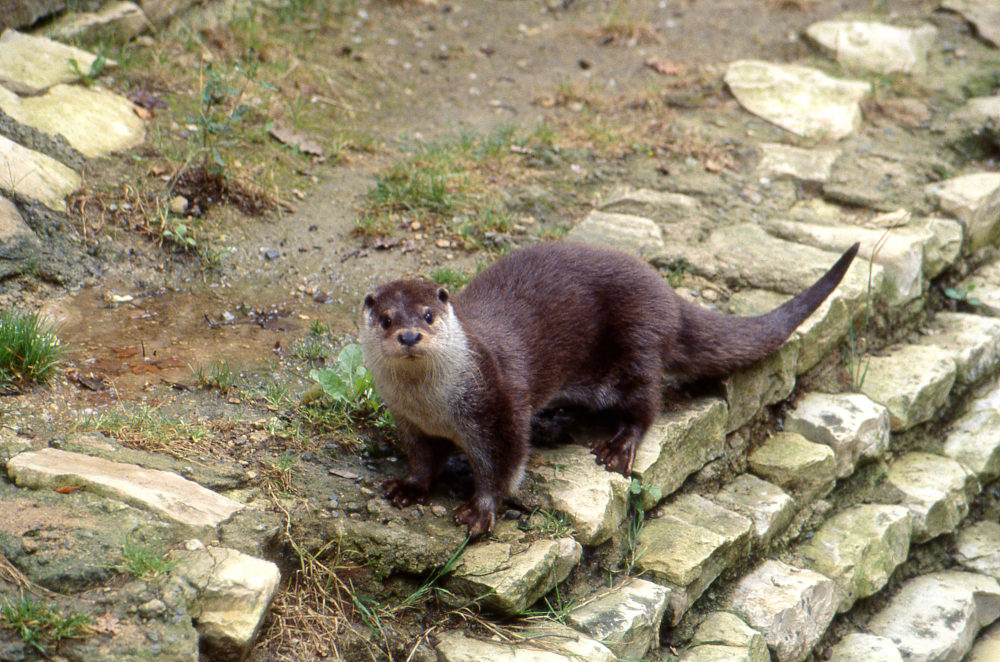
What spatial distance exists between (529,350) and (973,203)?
9.16 ft

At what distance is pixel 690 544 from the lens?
9.95 ft

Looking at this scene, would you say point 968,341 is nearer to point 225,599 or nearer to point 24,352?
point 225,599

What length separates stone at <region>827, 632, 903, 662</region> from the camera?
11.0 ft

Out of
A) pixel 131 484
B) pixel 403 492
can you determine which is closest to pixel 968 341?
pixel 403 492

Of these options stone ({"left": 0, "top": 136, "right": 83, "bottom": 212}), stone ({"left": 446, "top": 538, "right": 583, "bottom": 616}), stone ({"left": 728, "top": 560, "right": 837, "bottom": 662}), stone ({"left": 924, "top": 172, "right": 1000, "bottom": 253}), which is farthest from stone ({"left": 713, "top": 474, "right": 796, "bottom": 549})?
stone ({"left": 0, "top": 136, "right": 83, "bottom": 212})

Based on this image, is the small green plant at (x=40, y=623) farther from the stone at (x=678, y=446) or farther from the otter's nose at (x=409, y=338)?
the stone at (x=678, y=446)

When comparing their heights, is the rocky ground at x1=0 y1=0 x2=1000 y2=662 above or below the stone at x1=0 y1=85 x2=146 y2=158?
below

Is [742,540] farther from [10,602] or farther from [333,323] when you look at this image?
[10,602]

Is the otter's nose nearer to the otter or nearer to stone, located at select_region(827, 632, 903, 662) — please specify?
the otter

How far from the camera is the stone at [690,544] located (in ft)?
9.67

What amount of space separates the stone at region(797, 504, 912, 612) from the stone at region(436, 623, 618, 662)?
126cm

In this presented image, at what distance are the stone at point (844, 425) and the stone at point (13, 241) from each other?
293 cm

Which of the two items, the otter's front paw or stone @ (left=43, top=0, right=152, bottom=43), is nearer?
the otter's front paw

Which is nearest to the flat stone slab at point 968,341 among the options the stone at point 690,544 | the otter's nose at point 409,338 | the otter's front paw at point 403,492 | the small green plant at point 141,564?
the stone at point 690,544
